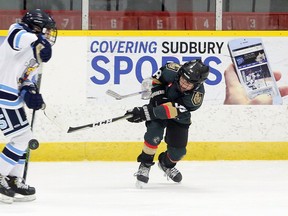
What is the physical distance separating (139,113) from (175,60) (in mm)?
1668

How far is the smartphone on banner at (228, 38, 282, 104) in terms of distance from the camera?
651 cm

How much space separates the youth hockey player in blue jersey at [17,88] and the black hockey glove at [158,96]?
2.99 feet

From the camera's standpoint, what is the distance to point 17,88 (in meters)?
4.45

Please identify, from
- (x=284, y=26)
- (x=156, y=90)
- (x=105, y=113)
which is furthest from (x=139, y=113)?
(x=284, y=26)

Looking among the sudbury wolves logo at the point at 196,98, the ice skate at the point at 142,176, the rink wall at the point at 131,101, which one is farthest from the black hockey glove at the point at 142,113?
the rink wall at the point at 131,101

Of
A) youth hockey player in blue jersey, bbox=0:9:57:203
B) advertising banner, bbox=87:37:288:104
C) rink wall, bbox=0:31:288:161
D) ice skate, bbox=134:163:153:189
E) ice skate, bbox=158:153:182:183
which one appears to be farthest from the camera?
advertising banner, bbox=87:37:288:104

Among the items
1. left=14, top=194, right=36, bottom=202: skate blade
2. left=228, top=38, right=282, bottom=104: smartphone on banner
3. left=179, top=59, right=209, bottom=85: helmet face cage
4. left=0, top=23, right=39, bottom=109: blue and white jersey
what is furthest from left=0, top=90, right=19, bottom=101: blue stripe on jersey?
left=228, top=38, right=282, bottom=104: smartphone on banner

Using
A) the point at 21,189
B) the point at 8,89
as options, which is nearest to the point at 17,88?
the point at 8,89

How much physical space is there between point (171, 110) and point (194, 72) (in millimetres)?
250

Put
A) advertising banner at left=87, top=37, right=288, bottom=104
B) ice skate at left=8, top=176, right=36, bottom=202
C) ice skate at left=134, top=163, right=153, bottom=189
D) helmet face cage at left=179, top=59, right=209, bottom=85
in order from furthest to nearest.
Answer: advertising banner at left=87, top=37, right=288, bottom=104
ice skate at left=134, top=163, right=153, bottom=189
helmet face cage at left=179, top=59, right=209, bottom=85
ice skate at left=8, top=176, right=36, bottom=202

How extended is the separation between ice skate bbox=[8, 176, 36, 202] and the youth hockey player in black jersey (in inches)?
28.9

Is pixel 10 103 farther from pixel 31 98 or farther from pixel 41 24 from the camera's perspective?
pixel 41 24

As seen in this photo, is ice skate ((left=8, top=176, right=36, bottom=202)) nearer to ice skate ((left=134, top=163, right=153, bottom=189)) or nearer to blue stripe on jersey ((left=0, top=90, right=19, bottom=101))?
blue stripe on jersey ((left=0, top=90, right=19, bottom=101))

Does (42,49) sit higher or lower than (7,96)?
higher
